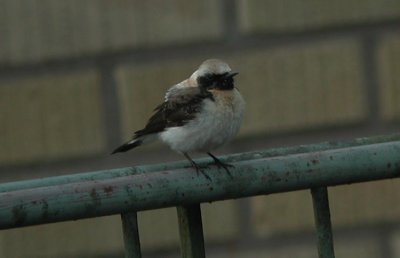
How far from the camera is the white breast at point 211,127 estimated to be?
3.80 metres

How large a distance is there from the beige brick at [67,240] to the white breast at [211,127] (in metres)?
1.47

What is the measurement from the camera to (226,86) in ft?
13.4

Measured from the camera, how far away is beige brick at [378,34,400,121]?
510 cm

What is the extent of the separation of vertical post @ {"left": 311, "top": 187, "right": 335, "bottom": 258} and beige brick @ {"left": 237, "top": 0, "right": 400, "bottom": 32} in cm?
293

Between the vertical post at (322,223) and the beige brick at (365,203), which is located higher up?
the vertical post at (322,223)

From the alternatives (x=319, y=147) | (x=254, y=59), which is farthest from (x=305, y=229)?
(x=319, y=147)

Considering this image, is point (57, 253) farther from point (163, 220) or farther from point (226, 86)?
point (226, 86)

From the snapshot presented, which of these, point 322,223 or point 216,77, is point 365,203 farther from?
point 322,223

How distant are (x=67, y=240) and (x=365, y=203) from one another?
1.40 meters

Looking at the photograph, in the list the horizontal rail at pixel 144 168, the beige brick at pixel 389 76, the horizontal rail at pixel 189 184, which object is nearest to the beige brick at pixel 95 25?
the beige brick at pixel 389 76

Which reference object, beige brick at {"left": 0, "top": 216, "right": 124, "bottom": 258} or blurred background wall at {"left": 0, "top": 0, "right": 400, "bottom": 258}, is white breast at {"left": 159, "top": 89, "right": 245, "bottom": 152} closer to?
blurred background wall at {"left": 0, "top": 0, "right": 400, "bottom": 258}

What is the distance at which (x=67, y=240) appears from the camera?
5301mm

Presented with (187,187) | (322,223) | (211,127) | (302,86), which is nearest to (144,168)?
(187,187)

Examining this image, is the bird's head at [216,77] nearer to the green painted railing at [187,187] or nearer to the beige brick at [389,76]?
the beige brick at [389,76]
